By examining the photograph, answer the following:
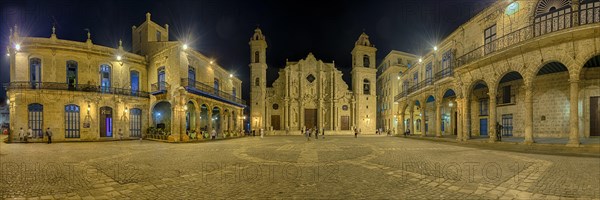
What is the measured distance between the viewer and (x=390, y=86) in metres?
49.5

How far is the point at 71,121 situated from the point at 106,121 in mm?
2483

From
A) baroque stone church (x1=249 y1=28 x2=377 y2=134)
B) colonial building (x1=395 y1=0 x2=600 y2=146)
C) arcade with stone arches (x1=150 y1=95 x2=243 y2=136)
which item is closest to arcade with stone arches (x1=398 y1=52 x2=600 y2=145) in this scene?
colonial building (x1=395 y1=0 x2=600 y2=146)

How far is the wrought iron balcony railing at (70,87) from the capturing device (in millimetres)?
21688

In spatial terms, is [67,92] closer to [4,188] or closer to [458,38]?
[4,188]

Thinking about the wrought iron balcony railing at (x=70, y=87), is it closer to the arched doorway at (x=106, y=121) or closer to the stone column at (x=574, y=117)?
the arched doorway at (x=106, y=121)

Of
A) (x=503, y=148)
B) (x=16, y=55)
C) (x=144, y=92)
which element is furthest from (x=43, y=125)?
(x=503, y=148)

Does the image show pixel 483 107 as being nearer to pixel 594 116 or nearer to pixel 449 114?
pixel 449 114

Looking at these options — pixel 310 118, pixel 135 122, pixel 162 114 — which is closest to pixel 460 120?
pixel 162 114

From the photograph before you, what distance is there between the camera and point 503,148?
15445 millimetres

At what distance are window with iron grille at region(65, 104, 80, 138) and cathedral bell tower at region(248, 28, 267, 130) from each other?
25.4 metres

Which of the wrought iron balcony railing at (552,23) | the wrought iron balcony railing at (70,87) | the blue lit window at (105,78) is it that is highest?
the wrought iron balcony railing at (552,23)

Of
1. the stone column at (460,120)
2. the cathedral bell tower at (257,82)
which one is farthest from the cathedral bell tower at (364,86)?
the stone column at (460,120)

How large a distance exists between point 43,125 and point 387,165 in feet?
90.2

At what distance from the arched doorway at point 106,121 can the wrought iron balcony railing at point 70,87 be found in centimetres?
168
